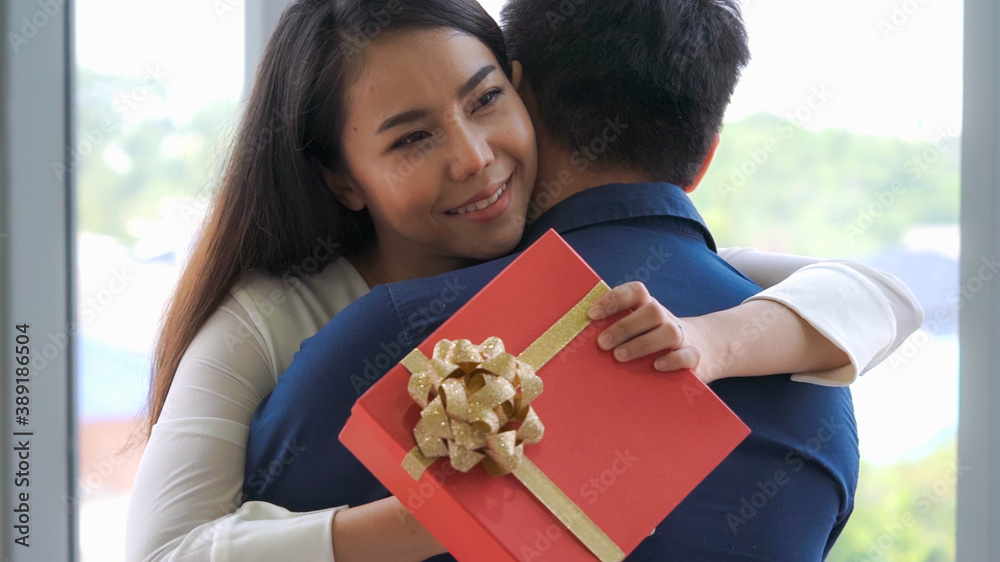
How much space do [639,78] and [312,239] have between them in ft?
1.75

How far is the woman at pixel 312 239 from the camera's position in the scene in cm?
93

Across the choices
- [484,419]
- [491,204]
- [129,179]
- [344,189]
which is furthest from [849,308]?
[129,179]

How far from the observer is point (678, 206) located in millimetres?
957

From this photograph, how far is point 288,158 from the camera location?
1.24 metres

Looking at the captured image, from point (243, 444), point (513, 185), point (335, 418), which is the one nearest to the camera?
point (335, 418)

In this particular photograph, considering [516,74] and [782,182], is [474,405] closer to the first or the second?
[516,74]

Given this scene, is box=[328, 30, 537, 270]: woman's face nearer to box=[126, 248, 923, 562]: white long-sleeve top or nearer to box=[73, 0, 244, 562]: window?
box=[126, 248, 923, 562]: white long-sleeve top

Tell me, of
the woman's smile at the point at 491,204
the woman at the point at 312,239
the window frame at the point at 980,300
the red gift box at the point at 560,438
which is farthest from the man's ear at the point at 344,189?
the window frame at the point at 980,300

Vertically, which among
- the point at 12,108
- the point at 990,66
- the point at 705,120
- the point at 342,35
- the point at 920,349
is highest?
the point at 12,108

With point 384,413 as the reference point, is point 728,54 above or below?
above

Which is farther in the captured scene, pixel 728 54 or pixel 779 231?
pixel 779 231

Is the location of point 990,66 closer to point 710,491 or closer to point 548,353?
point 710,491

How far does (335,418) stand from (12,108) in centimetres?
118

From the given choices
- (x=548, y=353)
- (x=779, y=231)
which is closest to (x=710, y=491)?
(x=548, y=353)
